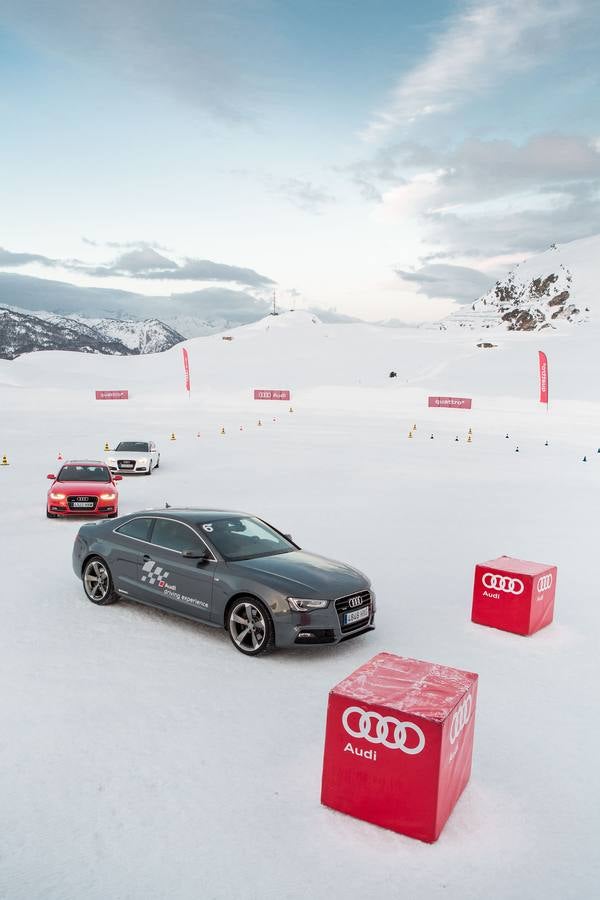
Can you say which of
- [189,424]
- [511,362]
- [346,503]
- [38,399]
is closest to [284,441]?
[189,424]

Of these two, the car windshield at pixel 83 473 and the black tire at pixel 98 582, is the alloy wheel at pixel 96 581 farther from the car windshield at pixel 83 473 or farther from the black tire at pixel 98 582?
the car windshield at pixel 83 473

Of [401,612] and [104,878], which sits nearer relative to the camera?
[104,878]

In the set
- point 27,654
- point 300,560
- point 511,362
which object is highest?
point 511,362

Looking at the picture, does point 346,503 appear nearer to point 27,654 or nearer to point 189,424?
point 27,654

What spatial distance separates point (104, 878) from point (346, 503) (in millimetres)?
14342

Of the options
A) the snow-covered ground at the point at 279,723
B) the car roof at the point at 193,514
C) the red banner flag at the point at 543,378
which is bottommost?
the snow-covered ground at the point at 279,723

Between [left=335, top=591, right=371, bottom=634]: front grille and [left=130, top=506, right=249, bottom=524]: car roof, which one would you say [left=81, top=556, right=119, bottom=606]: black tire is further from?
[left=335, top=591, right=371, bottom=634]: front grille

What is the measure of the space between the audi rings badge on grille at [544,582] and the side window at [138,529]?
200 inches

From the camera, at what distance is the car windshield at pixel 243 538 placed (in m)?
8.51

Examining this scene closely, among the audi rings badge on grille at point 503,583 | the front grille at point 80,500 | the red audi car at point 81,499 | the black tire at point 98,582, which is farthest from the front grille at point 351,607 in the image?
the front grille at point 80,500

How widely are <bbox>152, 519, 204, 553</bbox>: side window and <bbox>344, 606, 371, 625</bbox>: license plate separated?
1.97 m

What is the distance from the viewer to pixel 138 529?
9.27 metres

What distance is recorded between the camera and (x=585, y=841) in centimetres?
473

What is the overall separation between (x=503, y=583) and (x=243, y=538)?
3392mm
